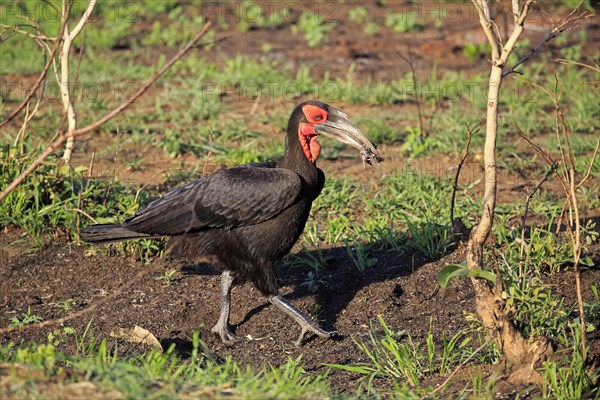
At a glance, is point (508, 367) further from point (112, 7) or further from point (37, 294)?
point (112, 7)

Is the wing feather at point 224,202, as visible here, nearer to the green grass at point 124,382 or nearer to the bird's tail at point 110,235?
the bird's tail at point 110,235

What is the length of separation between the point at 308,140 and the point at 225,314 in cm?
112

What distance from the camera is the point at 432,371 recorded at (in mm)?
4344

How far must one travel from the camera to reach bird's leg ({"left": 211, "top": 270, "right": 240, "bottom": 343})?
204 inches

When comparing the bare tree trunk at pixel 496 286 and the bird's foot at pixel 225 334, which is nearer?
the bare tree trunk at pixel 496 286

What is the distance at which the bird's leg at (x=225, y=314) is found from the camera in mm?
5191

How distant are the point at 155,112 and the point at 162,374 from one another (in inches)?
214

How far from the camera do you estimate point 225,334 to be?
5191 millimetres

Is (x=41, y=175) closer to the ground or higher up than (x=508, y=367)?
higher up

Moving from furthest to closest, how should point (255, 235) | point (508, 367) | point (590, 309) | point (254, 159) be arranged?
point (254, 159) < point (255, 235) < point (590, 309) < point (508, 367)

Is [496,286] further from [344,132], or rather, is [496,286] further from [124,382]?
[124,382]

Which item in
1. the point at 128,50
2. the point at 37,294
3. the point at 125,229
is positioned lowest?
the point at 37,294

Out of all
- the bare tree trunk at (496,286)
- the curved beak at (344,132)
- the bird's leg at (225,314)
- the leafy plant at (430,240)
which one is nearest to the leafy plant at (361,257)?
the leafy plant at (430,240)

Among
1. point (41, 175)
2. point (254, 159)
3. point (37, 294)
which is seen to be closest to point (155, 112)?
point (254, 159)
